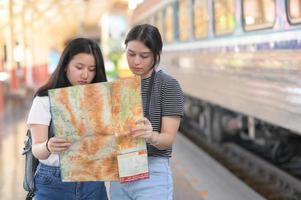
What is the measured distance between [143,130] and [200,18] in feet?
20.5

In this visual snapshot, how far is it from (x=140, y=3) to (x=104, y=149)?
14.1m

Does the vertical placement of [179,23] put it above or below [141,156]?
above

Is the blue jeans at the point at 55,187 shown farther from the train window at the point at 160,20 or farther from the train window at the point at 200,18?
the train window at the point at 160,20

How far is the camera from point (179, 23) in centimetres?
1028

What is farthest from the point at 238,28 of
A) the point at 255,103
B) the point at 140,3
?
the point at 140,3

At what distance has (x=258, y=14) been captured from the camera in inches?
231

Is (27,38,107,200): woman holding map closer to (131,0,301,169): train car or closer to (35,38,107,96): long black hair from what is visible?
(35,38,107,96): long black hair

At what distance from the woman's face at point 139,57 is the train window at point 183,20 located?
681 centimetres

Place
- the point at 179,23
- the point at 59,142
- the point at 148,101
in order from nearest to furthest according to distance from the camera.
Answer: the point at 59,142
the point at 148,101
the point at 179,23

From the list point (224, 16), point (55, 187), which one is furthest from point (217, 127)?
point (55, 187)

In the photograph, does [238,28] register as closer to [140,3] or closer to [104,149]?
[104,149]

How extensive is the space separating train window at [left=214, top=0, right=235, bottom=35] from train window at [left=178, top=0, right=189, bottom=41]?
6.14 feet

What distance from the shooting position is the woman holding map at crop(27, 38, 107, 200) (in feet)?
8.59

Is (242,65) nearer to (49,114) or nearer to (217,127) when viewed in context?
(217,127)
